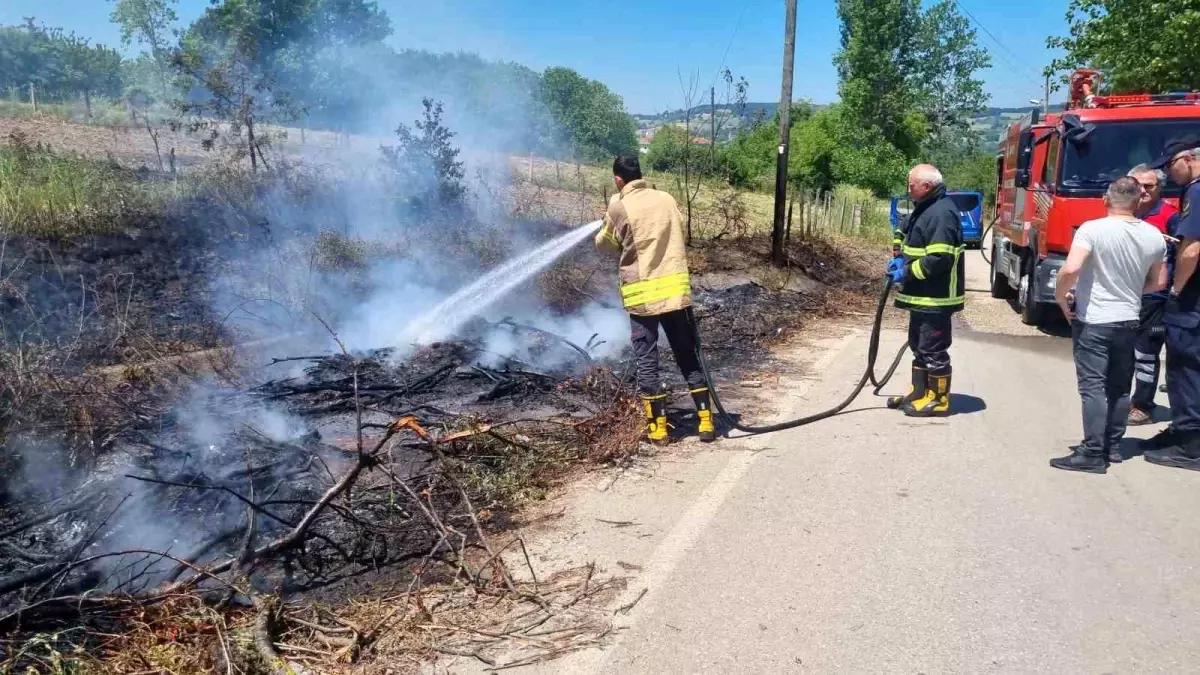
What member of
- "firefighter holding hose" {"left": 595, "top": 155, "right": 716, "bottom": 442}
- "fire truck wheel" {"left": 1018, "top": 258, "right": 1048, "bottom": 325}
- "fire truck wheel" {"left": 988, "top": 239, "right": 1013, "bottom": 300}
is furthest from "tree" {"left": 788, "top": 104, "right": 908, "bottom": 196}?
"firefighter holding hose" {"left": 595, "top": 155, "right": 716, "bottom": 442}

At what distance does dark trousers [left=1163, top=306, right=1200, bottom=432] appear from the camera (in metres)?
4.93

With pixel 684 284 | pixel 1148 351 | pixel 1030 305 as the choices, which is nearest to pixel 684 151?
pixel 1030 305

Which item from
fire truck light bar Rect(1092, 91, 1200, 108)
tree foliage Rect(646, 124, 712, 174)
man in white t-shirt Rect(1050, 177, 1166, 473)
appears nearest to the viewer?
man in white t-shirt Rect(1050, 177, 1166, 473)

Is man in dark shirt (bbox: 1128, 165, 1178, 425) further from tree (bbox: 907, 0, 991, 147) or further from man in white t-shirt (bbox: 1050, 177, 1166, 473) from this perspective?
tree (bbox: 907, 0, 991, 147)

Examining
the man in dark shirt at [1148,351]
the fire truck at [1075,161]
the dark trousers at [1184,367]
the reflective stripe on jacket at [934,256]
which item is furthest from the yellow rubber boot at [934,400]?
the fire truck at [1075,161]

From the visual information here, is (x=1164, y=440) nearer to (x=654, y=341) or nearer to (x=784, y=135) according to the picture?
(x=654, y=341)

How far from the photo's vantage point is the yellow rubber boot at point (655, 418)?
5.58 m

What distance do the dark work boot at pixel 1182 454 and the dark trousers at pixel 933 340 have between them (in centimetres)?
143

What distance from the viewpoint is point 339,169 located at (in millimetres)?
14656

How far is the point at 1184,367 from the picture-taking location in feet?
16.5

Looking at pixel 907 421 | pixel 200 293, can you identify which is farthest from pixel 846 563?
pixel 200 293

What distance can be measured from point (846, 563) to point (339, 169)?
13073mm

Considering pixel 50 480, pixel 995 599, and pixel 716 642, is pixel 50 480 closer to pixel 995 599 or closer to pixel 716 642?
pixel 716 642

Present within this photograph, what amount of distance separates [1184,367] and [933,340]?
154 cm
